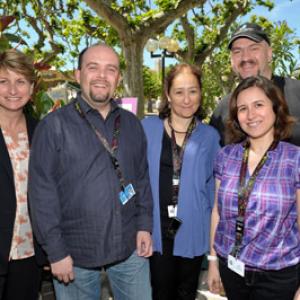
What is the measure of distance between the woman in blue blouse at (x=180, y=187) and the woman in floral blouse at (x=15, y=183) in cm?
93

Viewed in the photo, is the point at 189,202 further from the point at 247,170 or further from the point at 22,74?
the point at 22,74

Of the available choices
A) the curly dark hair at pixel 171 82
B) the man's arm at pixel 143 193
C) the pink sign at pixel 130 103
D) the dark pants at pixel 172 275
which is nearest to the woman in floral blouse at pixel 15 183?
the man's arm at pixel 143 193

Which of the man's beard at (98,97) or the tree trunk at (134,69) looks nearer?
the man's beard at (98,97)

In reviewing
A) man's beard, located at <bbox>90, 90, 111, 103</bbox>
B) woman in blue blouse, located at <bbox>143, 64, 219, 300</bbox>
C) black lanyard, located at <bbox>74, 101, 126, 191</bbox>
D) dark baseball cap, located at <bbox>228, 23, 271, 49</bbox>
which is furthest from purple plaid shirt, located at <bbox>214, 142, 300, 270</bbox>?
Answer: dark baseball cap, located at <bbox>228, 23, 271, 49</bbox>

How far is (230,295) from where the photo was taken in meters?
2.19

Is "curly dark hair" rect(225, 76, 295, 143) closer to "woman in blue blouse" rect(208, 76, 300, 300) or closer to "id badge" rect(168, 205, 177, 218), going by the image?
"woman in blue blouse" rect(208, 76, 300, 300)

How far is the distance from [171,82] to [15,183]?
1.41 metres

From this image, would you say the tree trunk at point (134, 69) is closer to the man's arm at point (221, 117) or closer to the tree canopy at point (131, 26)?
the tree canopy at point (131, 26)

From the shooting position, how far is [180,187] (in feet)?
8.64

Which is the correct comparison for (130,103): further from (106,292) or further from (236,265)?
(236,265)

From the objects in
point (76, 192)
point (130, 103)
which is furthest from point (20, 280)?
point (130, 103)

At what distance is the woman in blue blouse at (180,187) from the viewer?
2637 mm

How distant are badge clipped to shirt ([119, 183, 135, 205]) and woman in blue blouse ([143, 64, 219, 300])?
372mm

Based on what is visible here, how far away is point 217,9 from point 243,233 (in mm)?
13955
